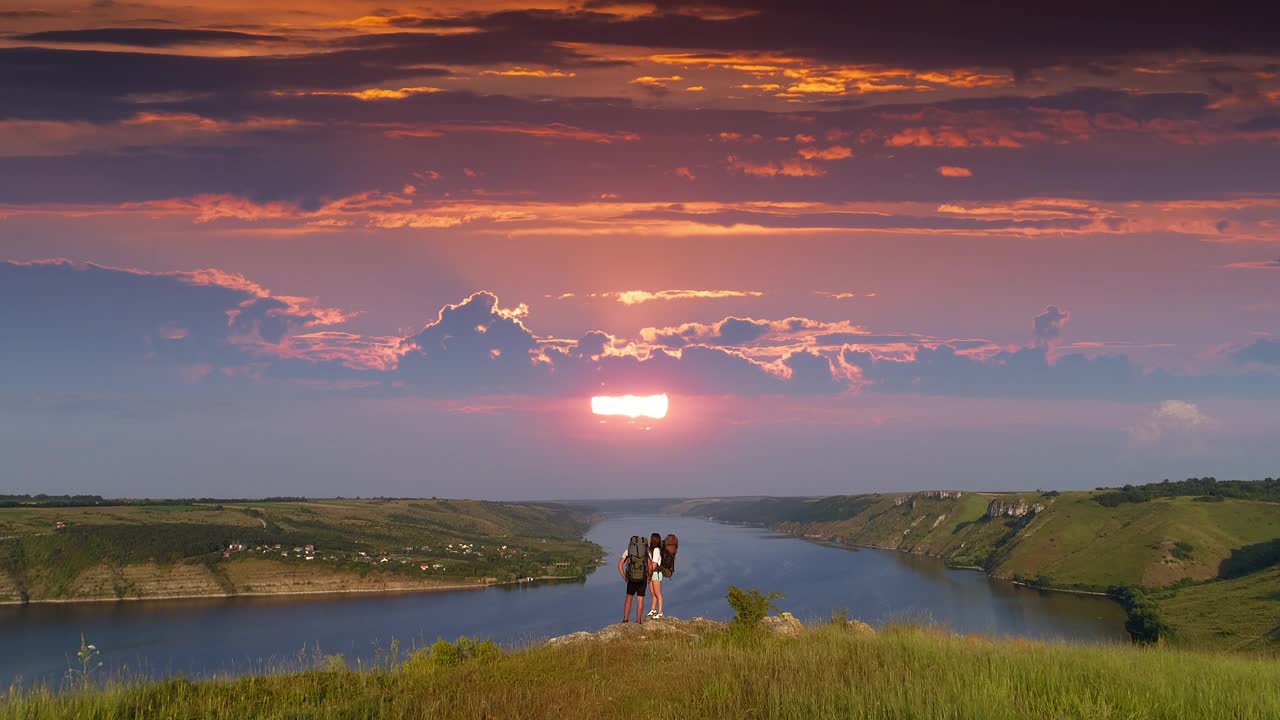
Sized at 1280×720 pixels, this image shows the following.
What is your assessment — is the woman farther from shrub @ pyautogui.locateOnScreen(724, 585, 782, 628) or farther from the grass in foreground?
the grass in foreground

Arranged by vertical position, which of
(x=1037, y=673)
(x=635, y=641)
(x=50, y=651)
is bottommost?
(x=50, y=651)

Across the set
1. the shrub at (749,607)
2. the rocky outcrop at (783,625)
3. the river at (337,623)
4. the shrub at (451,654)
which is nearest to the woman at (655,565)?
the shrub at (749,607)

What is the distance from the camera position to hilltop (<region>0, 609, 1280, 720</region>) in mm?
10867

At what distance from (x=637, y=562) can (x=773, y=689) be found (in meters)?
A: 14.9

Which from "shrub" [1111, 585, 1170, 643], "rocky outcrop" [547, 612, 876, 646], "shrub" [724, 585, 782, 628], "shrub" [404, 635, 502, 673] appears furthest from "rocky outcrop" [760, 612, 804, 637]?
"shrub" [1111, 585, 1170, 643]

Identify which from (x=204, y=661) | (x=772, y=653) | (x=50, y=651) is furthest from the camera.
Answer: (x=50, y=651)

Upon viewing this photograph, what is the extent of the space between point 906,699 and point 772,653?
17.6 ft

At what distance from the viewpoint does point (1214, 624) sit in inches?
6048

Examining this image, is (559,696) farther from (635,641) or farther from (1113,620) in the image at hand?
(1113,620)

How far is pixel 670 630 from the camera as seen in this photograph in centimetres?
2272

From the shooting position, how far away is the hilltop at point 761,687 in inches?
428

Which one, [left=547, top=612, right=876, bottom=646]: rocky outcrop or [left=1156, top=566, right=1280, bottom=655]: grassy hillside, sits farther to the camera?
[left=1156, top=566, right=1280, bottom=655]: grassy hillside

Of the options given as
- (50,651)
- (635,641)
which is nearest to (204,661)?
(50,651)

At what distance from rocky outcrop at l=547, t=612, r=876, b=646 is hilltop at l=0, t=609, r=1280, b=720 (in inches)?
141
